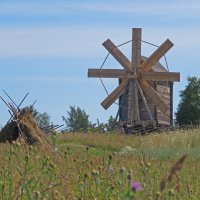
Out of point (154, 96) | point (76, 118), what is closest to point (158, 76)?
point (154, 96)

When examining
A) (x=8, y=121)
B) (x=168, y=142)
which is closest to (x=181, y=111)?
(x=168, y=142)

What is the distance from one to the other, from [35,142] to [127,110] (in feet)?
80.4

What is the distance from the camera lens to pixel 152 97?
38.9 m

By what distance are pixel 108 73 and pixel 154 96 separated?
300 centimetres

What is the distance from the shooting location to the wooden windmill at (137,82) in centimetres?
3900

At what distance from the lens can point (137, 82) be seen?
1532 inches

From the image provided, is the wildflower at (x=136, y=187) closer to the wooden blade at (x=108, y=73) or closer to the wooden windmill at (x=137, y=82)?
the wooden windmill at (x=137, y=82)

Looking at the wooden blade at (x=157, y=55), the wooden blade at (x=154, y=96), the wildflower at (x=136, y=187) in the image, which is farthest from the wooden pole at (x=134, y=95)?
the wildflower at (x=136, y=187)

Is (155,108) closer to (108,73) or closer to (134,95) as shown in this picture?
(134,95)

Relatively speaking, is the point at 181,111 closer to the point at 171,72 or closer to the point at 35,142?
the point at 171,72

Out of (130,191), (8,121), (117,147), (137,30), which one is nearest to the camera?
(130,191)

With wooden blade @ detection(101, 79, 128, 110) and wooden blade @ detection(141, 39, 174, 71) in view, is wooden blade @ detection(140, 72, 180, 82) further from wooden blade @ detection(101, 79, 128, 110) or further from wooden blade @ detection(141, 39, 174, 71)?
wooden blade @ detection(101, 79, 128, 110)

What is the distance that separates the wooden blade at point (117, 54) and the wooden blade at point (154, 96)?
1116 mm

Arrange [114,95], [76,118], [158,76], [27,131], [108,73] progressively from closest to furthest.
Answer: [27,131] → [158,76] → [114,95] → [108,73] → [76,118]
